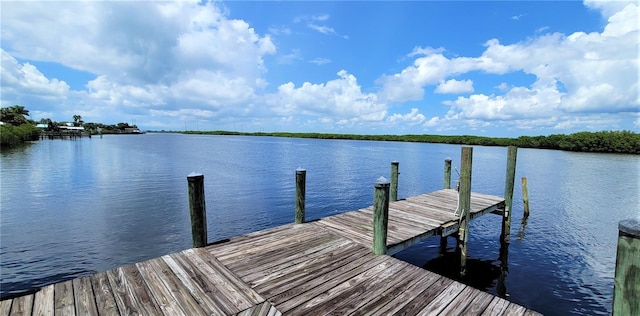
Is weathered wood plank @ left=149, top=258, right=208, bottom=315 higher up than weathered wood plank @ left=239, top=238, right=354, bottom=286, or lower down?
higher up

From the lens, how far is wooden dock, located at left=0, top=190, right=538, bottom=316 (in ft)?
11.5

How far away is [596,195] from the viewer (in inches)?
715

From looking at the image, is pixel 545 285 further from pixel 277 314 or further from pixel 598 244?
pixel 277 314

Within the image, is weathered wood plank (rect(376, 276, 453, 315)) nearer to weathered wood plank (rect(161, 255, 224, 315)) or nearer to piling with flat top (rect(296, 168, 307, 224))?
weathered wood plank (rect(161, 255, 224, 315))

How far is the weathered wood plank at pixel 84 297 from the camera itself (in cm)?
339

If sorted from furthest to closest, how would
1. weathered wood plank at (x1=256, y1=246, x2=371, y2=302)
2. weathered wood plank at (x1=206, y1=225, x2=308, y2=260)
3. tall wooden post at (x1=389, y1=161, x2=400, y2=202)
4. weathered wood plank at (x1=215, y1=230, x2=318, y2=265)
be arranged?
1. tall wooden post at (x1=389, y1=161, x2=400, y2=202)
2. weathered wood plank at (x1=206, y1=225, x2=308, y2=260)
3. weathered wood plank at (x1=215, y1=230, x2=318, y2=265)
4. weathered wood plank at (x1=256, y1=246, x2=371, y2=302)

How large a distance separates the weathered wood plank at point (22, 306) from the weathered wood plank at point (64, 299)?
0.23 m

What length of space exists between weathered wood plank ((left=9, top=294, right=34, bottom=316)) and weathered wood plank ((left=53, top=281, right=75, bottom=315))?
228 millimetres

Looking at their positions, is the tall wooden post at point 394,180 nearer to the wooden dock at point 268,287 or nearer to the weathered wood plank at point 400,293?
the wooden dock at point 268,287

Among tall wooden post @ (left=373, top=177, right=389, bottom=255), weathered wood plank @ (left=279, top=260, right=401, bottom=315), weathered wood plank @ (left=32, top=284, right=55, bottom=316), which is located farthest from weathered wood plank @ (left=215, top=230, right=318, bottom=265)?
weathered wood plank @ (left=32, top=284, right=55, bottom=316)

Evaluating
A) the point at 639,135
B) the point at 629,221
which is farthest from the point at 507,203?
the point at 639,135

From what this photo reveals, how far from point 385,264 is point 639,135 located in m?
79.3

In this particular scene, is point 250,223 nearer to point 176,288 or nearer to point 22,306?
point 176,288

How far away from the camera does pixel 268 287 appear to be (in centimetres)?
400
